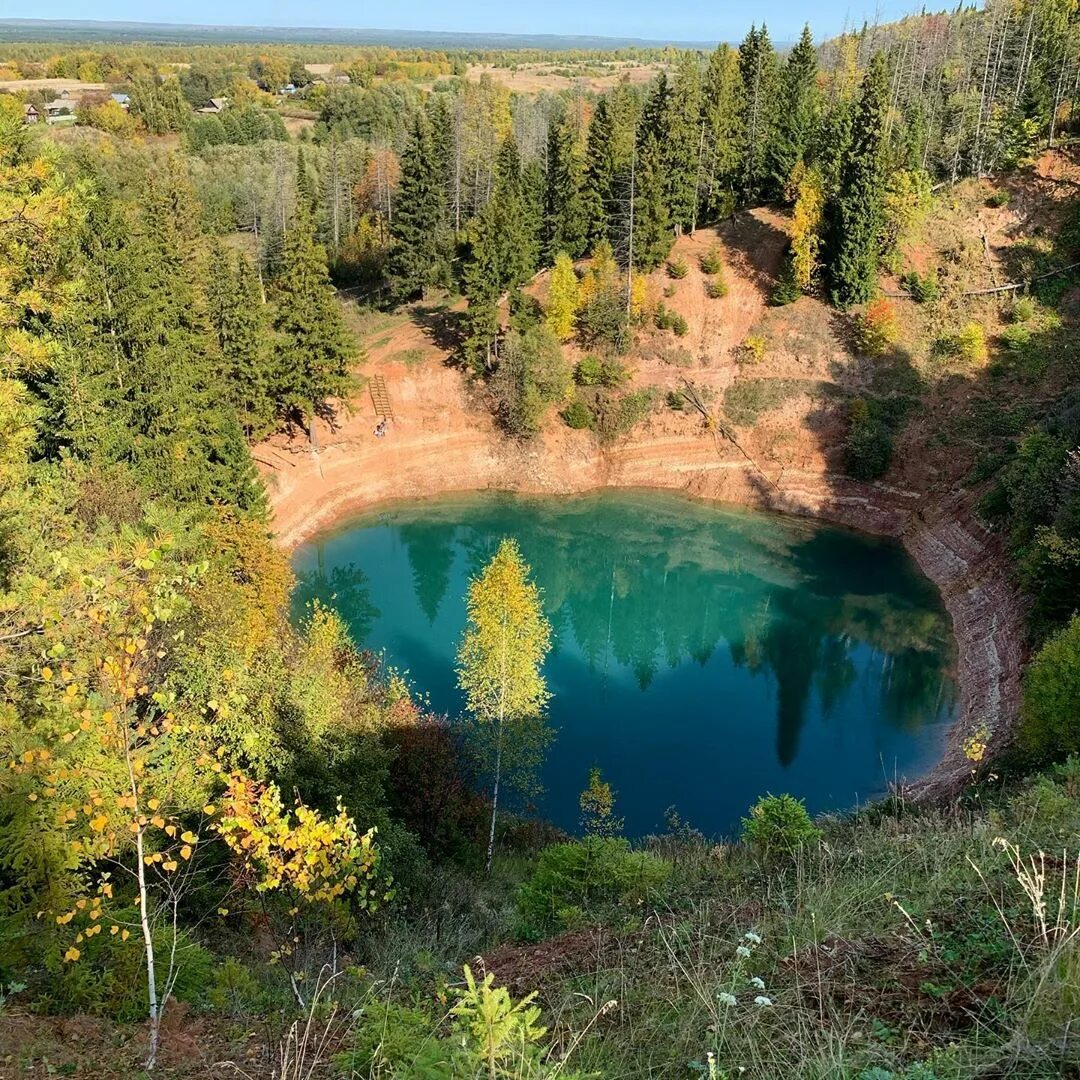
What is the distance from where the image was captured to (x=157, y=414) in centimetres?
2781

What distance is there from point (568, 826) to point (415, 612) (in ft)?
44.5

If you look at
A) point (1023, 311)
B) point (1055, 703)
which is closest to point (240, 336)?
point (1055, 703)

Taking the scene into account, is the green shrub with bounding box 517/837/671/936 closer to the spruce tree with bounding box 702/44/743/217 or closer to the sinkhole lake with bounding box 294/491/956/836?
the sinkhole lake with bounding box 294/491/956/836

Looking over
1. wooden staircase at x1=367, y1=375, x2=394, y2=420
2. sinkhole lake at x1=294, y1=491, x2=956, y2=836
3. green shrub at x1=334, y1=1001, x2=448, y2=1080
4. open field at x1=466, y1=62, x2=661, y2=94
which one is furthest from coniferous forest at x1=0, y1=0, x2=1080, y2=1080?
open field at x1=466, y1=62, x2=661, y2=94

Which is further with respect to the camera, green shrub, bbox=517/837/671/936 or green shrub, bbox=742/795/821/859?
green shrub, bbox=742/795/821/859

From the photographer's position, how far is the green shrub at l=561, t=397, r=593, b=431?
154 ft

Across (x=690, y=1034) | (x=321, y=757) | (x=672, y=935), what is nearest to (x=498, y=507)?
(x=321, y=757)

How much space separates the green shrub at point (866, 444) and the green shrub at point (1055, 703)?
72.0 feet

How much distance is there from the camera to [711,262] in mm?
49938

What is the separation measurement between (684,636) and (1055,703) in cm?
1585

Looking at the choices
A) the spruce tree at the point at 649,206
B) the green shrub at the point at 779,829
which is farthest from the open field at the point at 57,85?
the green shrub at the point at 779,829

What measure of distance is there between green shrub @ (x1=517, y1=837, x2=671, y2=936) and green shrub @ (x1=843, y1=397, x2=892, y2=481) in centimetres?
3151

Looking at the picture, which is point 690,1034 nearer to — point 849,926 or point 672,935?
point 849,926

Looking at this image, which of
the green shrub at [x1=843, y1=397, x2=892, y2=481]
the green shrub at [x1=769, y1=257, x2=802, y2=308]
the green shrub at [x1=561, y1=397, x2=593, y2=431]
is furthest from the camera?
the green shrub at [x1=769, y1=257, x2=802, y2=308]
